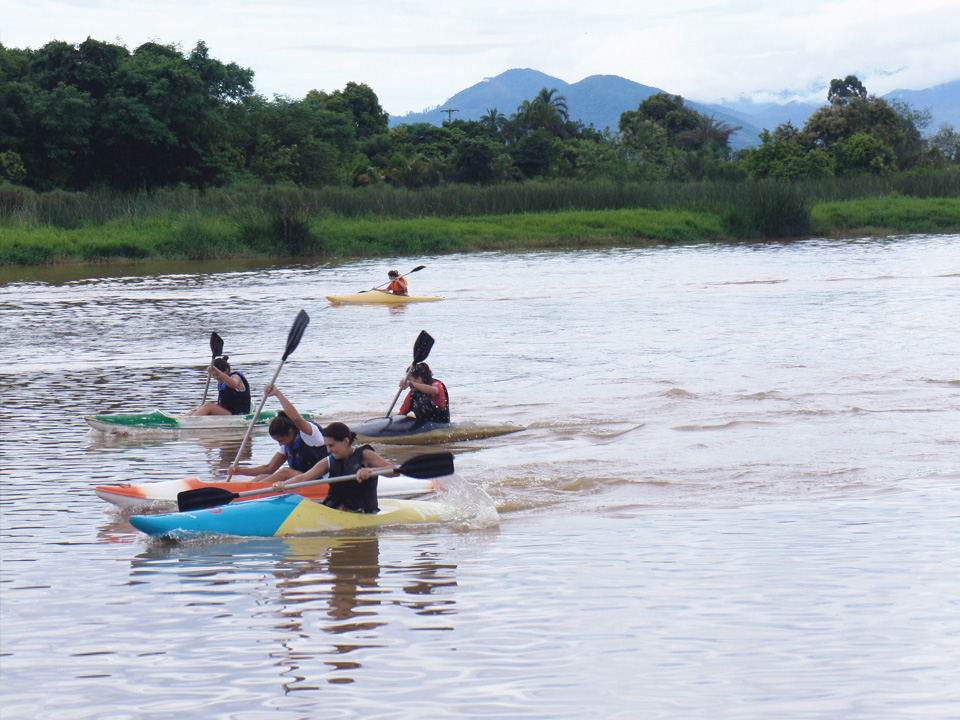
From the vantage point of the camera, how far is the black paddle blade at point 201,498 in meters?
6.77

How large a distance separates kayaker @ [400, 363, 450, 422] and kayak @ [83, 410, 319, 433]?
3.09 ft

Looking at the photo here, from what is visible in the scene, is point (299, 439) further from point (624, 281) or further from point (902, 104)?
point (902, 104)

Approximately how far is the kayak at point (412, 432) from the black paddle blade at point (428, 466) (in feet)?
9.34

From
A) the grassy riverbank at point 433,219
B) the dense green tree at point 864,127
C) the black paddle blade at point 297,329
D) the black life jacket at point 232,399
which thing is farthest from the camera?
the dense green tree at point 864,127

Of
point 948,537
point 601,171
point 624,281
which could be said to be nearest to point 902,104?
point 601,171

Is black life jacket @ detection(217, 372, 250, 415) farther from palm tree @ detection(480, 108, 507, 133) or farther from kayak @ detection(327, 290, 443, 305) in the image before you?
palm tree @ detection(480, 108, 507, 133)

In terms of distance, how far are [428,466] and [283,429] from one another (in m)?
1.07

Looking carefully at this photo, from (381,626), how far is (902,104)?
6530 cm

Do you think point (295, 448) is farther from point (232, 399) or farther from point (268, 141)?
point (268, 141)

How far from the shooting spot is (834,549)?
20.4 feet

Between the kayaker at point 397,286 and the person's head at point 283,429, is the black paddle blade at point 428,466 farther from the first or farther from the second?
the kayaker at point 397,286

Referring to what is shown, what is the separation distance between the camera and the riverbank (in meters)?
32.2

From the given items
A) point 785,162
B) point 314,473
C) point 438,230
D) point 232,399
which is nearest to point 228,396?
point 232,399

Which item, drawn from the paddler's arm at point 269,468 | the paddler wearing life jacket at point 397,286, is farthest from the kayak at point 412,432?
the paddler wearing life jacket at point 397,286
